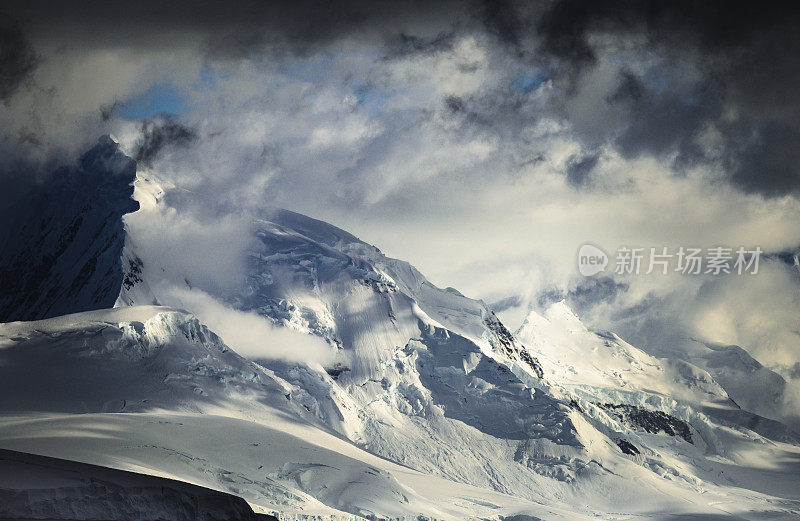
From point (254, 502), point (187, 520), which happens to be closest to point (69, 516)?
point (187, 520)

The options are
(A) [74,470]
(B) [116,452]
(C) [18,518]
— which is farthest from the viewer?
(B) [116,452]

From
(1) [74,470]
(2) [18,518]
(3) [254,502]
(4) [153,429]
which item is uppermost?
(4) [153,429]

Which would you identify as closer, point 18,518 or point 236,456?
point 18,518

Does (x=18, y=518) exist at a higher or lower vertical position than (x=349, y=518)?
lower

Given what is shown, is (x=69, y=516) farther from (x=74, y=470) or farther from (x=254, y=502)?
(x=254, y=502)

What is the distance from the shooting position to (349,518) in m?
190

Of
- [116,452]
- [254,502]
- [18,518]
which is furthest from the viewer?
[254,502]

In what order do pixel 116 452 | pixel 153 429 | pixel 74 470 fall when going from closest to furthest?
pixel 74 470 → pixel 116 452 → pixel 153 429

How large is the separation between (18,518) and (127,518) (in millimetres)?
5183

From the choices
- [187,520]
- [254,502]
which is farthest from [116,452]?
[187,520]

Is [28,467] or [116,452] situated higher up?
[116,452]

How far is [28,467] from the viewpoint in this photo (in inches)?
1414

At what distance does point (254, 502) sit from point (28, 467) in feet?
476

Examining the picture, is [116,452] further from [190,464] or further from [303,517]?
[303,517]
